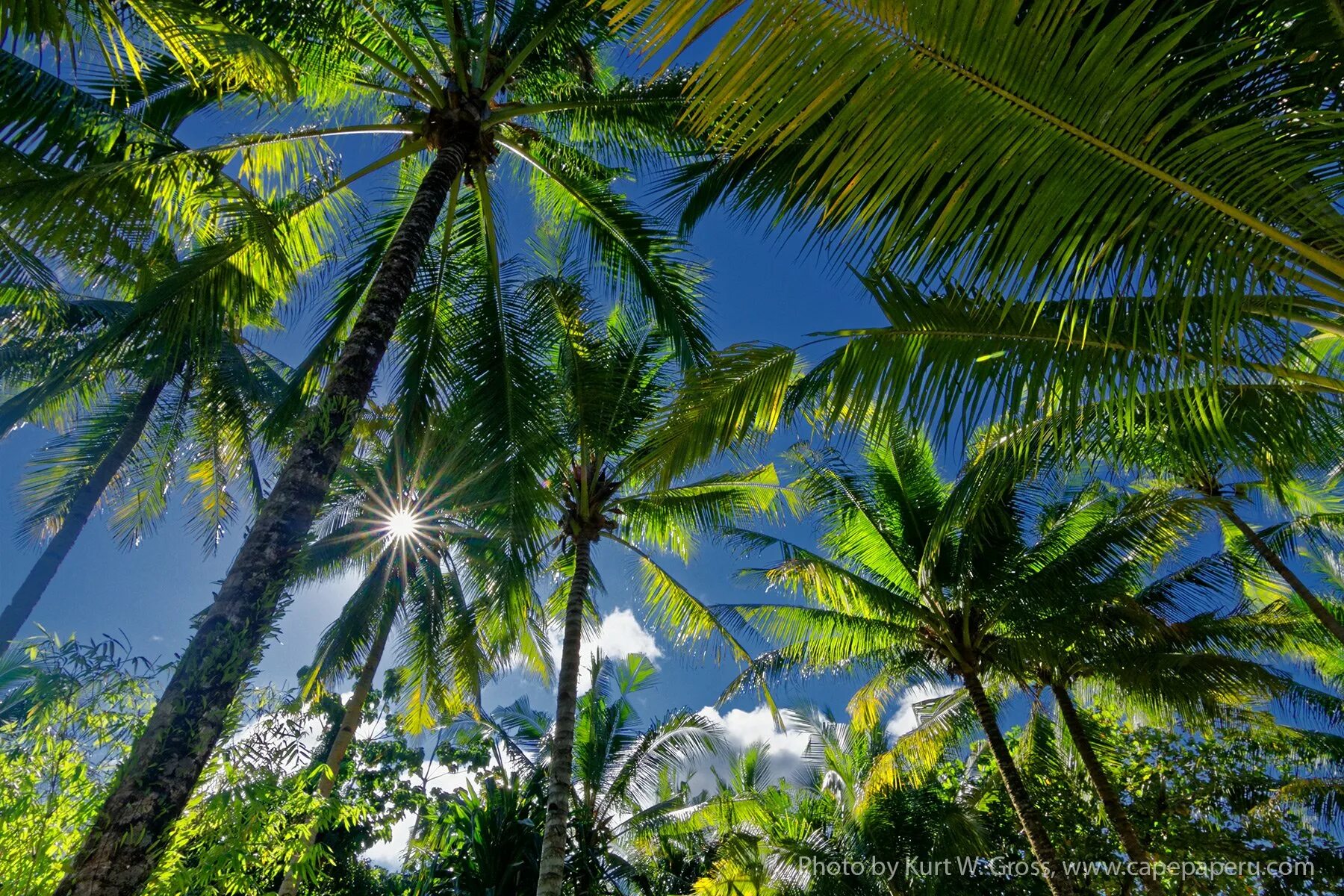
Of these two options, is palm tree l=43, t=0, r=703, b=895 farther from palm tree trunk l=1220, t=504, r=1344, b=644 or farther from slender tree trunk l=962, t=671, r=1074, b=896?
palm tree trunk l=1220, t=504, r=1344, b=644

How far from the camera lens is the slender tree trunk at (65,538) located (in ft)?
35.1

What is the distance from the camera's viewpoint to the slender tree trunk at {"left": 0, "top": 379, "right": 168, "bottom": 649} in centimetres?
1069

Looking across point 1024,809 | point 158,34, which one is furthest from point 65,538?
point 1024,809

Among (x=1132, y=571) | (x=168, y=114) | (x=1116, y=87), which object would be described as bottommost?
(x=1116, y=87)

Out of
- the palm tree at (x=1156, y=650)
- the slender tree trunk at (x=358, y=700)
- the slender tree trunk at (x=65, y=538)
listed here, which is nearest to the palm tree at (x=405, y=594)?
the slender tree trunk at (x=358, y=700)

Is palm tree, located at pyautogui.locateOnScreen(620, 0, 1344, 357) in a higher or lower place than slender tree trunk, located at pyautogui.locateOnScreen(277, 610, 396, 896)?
lower

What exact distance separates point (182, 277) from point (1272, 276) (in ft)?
22.0

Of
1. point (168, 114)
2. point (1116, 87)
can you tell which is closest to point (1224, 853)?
point (1116, 87)

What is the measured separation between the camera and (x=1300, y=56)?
2.71 meters

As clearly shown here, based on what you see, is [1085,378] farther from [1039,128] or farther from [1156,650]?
[1156,650]

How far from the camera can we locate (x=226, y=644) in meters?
3.36

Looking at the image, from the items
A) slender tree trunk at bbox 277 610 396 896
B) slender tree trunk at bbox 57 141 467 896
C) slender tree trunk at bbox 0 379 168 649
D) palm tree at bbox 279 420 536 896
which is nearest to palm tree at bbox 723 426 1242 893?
palm tree at bbox 279 420 536 896

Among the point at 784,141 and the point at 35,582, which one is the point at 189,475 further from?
the point at 784,141

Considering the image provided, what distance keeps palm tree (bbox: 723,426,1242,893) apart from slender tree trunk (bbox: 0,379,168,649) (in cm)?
929
